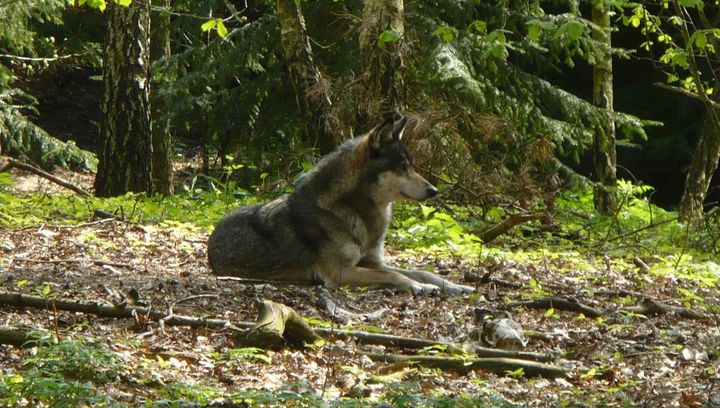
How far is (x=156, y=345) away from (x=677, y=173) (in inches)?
752

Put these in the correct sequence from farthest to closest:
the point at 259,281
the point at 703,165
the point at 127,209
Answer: the point at 703,165
the point at 127,209
the point at 259,281

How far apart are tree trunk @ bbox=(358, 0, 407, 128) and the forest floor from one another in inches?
98.0

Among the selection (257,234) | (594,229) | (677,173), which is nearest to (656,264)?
(594,229)

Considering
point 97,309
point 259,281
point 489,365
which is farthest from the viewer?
point 259,281

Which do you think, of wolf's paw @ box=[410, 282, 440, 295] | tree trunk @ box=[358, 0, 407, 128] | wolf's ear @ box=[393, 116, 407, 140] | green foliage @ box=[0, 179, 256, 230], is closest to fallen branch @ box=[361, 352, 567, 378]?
wolf's paw @ box=[410, 282, 440, 295]

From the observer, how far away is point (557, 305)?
25.7 ft

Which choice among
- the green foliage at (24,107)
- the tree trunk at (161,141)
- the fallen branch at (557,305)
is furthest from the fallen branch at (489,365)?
the green foliage at (24,107)

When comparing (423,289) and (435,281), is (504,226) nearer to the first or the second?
(435,281)

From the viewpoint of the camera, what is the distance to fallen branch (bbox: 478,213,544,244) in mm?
11562

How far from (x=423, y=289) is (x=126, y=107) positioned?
768cm

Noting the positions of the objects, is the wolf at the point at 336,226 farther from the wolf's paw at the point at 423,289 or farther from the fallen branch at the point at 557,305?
the fallen branch at the point at 557,305

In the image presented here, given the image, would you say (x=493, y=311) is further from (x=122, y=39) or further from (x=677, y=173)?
(x=677, y=173)

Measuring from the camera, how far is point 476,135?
44.8 feet

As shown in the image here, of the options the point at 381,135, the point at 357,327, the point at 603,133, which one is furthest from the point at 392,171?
the point at 603,133
